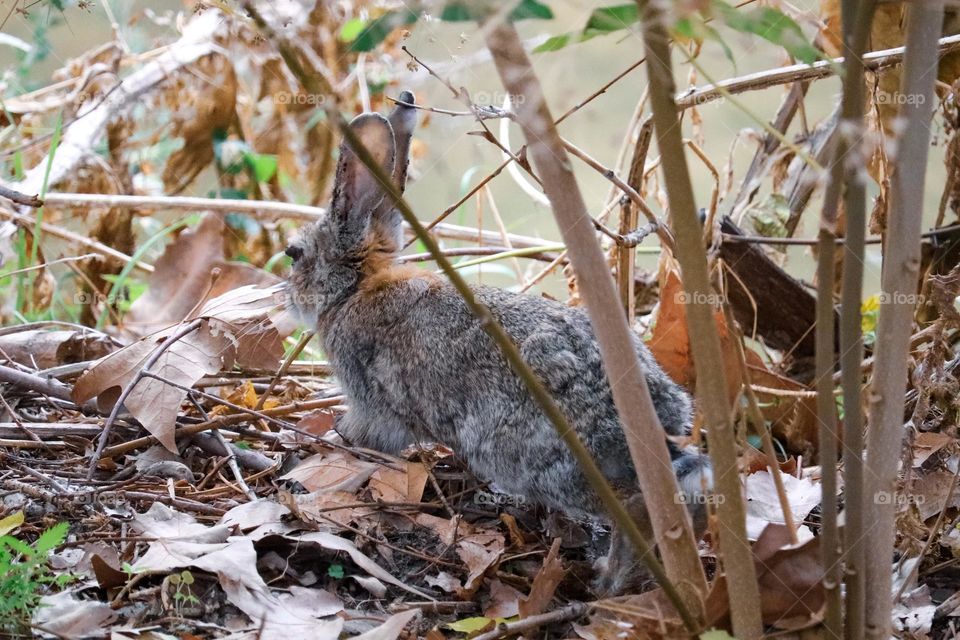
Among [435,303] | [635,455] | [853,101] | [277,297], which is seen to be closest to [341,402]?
[277,297]

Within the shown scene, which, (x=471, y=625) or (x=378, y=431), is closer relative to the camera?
(x=471, y=625)

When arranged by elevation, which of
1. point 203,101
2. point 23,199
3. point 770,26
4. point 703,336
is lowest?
point 703,336

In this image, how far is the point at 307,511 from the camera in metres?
3.11

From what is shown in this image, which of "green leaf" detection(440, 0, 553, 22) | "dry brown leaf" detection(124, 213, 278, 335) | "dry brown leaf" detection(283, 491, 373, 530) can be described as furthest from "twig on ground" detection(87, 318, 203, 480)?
"green leaf" detection(440, 0, 553, 22)

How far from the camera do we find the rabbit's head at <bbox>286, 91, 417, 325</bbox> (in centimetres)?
398

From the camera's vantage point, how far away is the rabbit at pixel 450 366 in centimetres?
306

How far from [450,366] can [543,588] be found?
0.96m

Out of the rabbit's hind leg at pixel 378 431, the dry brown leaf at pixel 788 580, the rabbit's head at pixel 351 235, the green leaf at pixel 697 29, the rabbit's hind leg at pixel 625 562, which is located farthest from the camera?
the rabbit's head at pixel 351 235

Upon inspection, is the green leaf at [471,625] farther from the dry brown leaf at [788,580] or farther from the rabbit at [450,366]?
the dry brown leaf at [788,580]

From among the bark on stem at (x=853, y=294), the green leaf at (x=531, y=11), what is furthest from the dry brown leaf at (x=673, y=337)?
the green leaf at (x=531, y=11)

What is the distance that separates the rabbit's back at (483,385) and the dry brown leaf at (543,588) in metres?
0.30

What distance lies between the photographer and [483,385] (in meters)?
3.35

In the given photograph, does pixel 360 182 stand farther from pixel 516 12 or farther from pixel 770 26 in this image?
pixel 770 26

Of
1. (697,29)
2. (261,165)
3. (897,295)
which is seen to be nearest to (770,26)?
(697,29)
